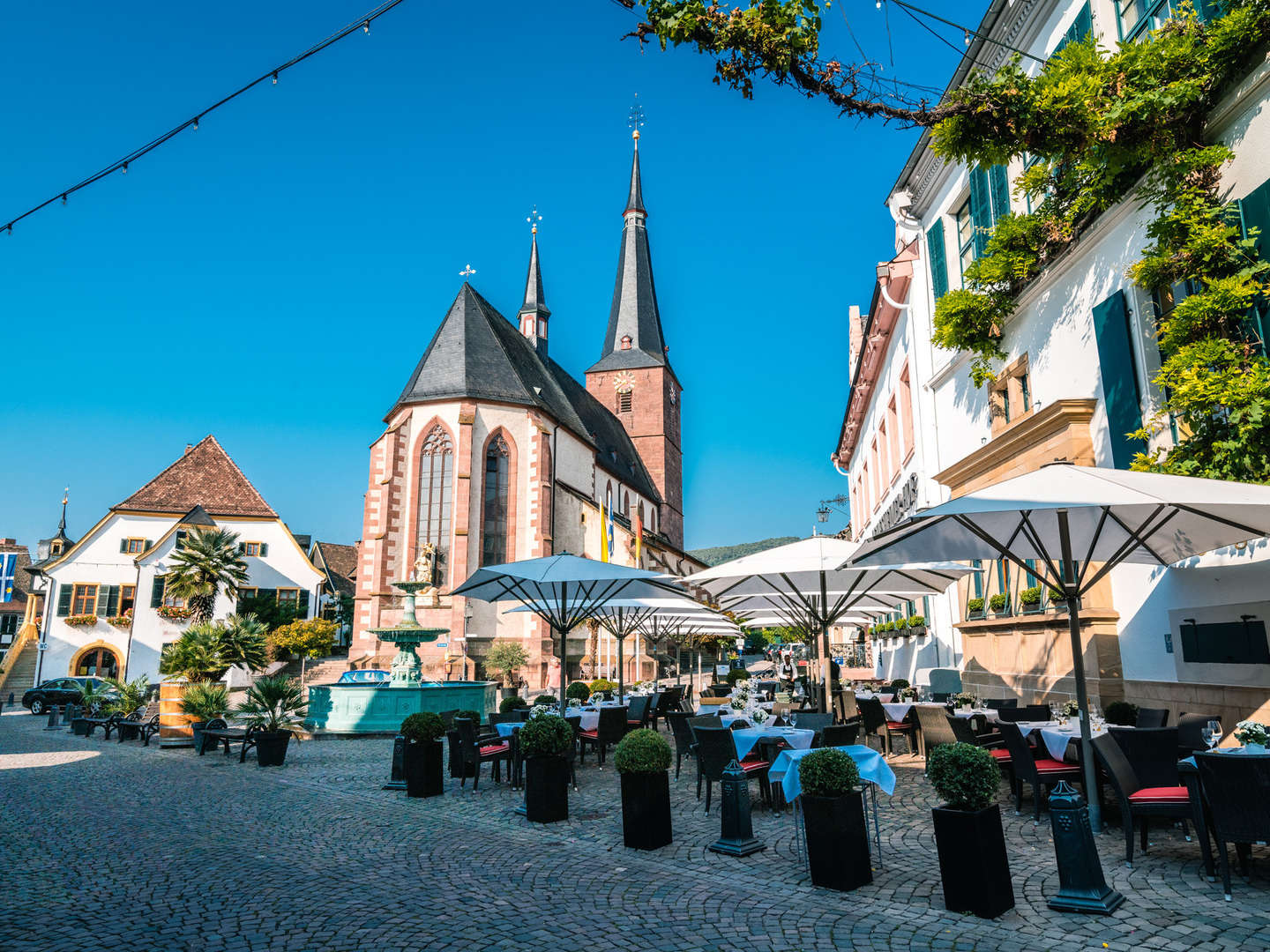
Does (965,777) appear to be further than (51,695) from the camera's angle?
No

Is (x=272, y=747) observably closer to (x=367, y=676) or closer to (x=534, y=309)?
(x=367, y=676)

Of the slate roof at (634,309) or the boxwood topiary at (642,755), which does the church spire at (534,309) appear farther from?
the boxwood topiary at (642,755)

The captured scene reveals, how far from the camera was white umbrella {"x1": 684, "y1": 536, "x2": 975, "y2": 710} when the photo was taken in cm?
1022

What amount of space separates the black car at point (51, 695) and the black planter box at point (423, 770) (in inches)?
1058

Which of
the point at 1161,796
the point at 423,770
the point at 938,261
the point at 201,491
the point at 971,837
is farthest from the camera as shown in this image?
the point at 201,491

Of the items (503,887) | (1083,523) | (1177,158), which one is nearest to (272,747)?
(503,887)

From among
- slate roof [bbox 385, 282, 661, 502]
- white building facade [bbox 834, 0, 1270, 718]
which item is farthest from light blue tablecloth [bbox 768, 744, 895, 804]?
slate roof [bbox 385, 282, 661, 502]

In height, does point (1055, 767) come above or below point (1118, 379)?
below

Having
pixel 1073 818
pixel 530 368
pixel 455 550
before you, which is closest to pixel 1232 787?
pixel 1073 818

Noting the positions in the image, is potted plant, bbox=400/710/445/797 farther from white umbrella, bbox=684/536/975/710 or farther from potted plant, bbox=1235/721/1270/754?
potted plant, bbox=1235/721/1270/754

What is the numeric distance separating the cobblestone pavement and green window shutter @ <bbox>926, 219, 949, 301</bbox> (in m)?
11.4

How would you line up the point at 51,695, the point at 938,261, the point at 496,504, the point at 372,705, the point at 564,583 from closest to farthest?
1. the point at 564,583
2. the point at 938,261
3. the point at 372,705
4. the point at 51,695
5. the point at 496,504

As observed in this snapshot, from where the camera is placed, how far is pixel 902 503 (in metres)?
21.5

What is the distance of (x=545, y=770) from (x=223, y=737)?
9100mm
